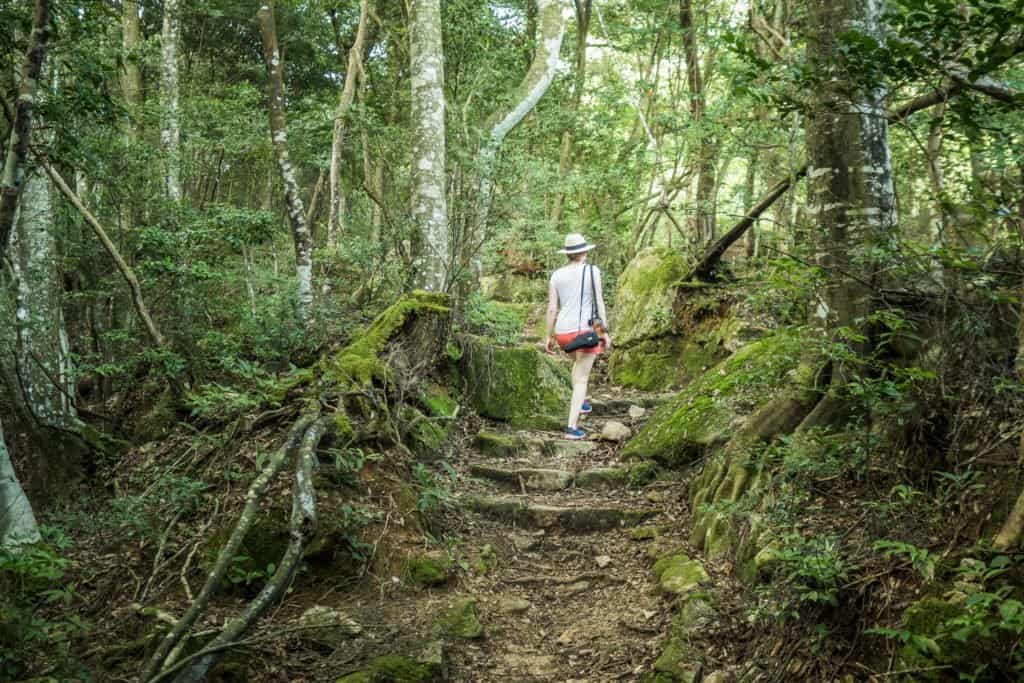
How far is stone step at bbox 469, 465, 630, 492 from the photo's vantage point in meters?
6.72

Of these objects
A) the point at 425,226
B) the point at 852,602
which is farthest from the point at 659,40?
the point at 852,602

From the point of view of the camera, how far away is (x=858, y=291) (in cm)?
444

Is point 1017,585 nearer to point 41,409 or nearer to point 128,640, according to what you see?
point 128,640

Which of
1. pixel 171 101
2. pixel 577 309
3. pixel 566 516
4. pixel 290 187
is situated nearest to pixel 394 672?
pixel 566 516

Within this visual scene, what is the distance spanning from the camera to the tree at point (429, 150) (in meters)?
8.62

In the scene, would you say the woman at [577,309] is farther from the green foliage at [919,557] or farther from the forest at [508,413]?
the green foliage at [919,557]

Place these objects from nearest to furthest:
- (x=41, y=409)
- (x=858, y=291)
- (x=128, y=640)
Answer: (x=128, y=640), (x=858, y=291), (x=41, y=409)

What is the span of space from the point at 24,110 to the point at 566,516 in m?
4.86

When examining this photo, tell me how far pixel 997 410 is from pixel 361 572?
384 centimetres

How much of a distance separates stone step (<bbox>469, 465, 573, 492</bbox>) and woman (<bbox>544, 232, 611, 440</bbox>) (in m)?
1.26

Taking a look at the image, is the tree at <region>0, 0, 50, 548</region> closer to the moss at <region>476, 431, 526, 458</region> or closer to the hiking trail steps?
the hiking trail steps

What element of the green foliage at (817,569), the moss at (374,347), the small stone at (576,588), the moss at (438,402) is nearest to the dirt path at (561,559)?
the small stone at (576,588)

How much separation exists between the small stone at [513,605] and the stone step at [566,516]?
1.13m

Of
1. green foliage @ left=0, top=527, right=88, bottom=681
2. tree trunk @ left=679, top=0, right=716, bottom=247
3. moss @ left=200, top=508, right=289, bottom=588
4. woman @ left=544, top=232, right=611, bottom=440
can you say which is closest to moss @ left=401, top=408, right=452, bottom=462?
moss @ left=200, top=508, right=289, bottom=588
